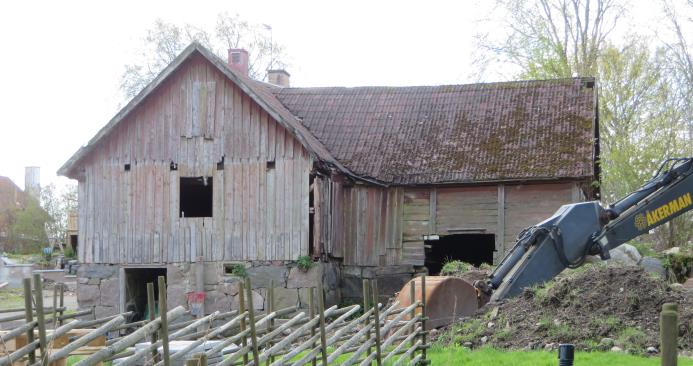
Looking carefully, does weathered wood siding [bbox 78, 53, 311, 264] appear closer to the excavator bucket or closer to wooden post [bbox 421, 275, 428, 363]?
the excavator bucket

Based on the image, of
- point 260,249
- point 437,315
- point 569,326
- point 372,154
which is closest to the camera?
point 569,326

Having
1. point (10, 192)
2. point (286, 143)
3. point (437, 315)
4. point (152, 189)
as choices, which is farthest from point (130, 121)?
point (10, 192)

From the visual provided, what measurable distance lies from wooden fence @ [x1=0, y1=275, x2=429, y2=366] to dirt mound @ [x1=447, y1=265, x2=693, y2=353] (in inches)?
48.5

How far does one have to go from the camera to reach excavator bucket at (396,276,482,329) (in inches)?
564

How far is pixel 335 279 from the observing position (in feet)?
70.8

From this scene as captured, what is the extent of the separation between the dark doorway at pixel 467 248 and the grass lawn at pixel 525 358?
36.0 ft

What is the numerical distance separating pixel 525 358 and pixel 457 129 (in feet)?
38.6

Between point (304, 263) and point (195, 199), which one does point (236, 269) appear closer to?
point (304, 263)

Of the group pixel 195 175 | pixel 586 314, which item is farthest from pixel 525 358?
pixel 195 175

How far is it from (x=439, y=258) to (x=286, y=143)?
5649mm

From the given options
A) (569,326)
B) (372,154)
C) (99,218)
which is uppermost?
(372,154)

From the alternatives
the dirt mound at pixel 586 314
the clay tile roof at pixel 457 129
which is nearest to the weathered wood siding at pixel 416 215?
the clay tile roof at pixel 457 129

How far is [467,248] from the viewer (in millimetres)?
25125

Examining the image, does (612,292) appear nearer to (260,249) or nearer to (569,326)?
(569,326)
